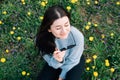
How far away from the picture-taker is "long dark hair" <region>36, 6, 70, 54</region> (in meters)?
2.75

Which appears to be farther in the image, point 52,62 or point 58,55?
point 52,62

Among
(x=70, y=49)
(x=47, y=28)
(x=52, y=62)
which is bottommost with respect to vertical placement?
(x=52, y=62)

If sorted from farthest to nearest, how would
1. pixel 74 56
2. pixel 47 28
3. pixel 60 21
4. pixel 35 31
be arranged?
pixel 35 31 < pixel 74 56 < pixel 47 28 < pixel 60 21

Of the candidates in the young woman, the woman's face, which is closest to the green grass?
the young woman

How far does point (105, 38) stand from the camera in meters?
3.97

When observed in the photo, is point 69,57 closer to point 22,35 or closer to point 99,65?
point 99,65

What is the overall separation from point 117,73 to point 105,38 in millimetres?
602

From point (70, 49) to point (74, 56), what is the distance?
0.09 metres

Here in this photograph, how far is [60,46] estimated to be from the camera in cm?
316

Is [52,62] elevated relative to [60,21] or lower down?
lower down

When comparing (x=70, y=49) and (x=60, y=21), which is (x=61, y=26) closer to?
(x=60, y=21)

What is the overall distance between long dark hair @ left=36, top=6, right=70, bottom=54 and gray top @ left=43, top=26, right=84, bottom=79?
76 millimetres

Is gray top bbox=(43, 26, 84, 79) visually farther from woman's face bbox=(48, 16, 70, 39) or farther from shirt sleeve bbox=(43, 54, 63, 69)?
woman's face bbox=(48, 16, 70, 39)

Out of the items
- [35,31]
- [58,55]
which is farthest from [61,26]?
[35,31]
